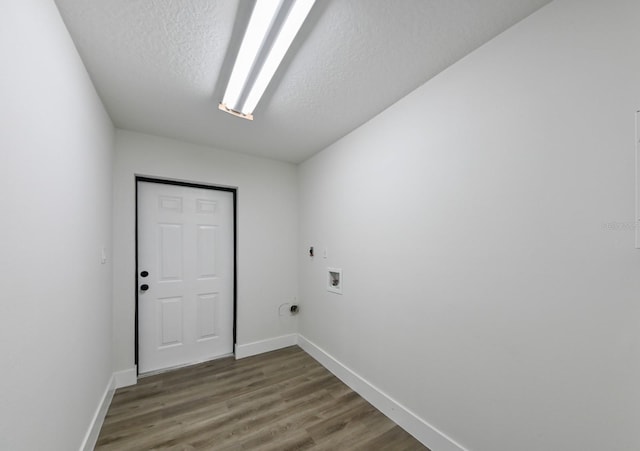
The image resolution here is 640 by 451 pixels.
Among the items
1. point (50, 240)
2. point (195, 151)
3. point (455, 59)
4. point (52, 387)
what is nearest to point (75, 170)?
point (50, 240)

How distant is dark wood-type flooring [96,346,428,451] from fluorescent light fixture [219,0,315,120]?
241 cm

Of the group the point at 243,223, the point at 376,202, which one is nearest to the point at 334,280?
the point at 376,202

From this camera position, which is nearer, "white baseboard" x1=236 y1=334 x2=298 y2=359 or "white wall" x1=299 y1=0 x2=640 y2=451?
"white wall" x1=299 y1=0 x2=640 y2=451

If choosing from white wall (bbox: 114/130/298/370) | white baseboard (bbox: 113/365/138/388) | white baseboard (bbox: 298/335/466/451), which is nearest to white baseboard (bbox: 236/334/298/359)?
white wall (bbox: 114/130/298/370)

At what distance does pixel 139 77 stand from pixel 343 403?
2.92 metres

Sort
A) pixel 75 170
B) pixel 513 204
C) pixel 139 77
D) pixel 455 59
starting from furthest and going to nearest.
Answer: pixel 139 77 < pixel 455 59 < pixel 75 170 < pixel 513 204

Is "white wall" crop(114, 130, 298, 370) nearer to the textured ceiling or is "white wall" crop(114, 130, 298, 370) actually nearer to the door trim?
the door trim

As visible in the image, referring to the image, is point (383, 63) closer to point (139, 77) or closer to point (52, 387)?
point (139, 77)

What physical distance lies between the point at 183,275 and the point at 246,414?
155 centimetres

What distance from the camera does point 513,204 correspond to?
1.24 metres

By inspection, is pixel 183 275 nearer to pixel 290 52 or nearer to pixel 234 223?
pixel 234 223

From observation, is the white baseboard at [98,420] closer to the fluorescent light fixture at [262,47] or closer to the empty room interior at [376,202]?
the empty room interior at [376,202]

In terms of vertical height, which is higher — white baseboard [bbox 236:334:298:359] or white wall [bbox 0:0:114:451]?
white wall [bbox 0:0:114:451]

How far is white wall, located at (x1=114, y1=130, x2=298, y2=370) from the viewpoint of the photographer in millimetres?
2312
